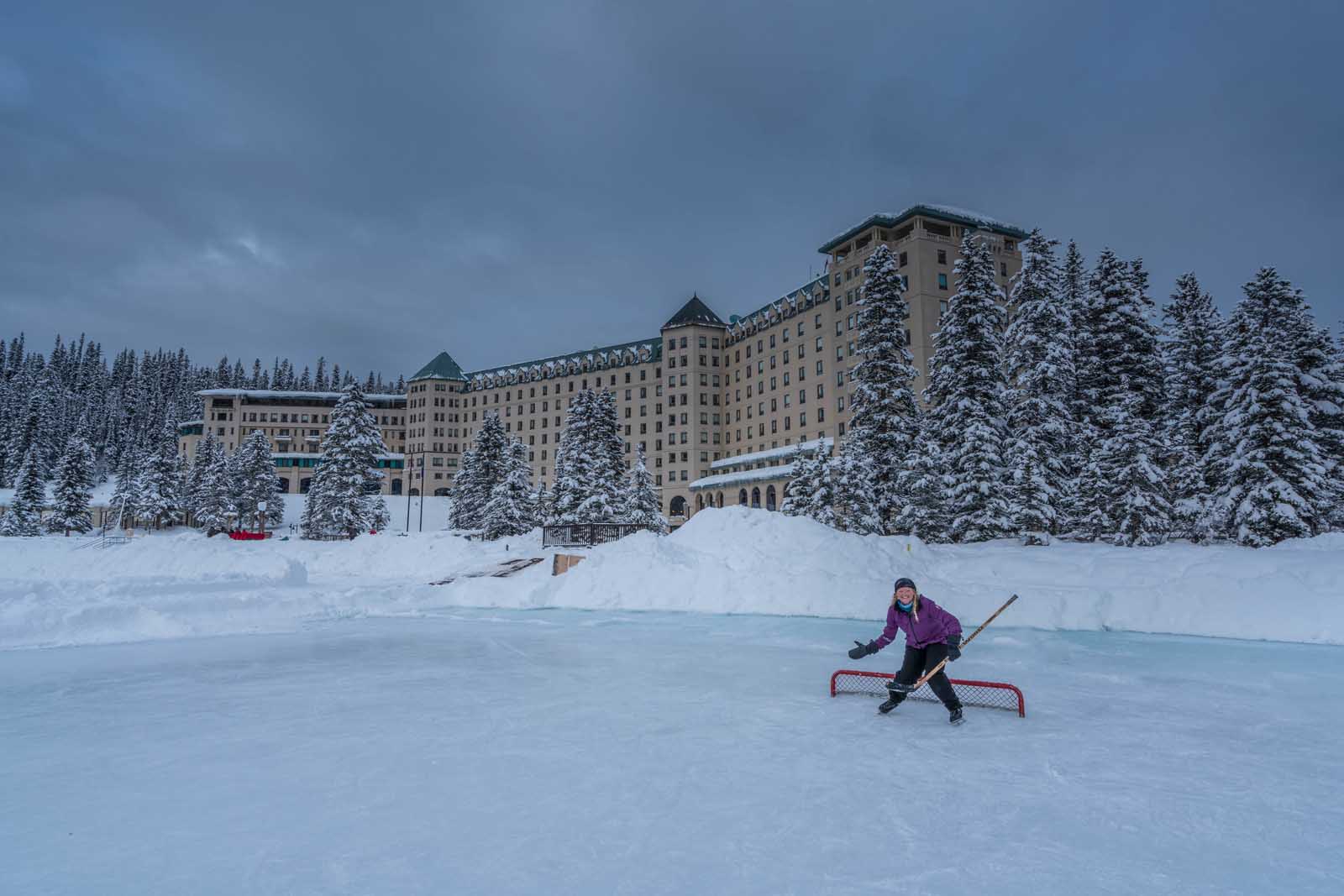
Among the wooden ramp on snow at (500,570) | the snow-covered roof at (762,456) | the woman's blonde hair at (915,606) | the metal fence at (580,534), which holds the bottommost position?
the wooden ramp on snow at (500,570)

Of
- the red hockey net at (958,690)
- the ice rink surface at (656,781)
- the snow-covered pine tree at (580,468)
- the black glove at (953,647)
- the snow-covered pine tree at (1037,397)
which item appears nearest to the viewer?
the ice rink surface at (656,781)

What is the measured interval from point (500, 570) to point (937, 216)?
53.7 m

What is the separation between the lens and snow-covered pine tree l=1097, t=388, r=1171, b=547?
917 inches

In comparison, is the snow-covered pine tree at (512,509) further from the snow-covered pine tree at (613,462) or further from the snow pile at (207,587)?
the snow pile at (207,587)

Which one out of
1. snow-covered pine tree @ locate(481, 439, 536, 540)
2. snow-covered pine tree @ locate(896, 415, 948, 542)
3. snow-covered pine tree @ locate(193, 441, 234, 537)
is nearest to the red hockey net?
snow-covered pine tree @ locate(896, 415, 948, 542)

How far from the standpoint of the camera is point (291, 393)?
12506cm

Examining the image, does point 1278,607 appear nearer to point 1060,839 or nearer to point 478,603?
point 1060,839

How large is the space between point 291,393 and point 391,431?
18.0 meters

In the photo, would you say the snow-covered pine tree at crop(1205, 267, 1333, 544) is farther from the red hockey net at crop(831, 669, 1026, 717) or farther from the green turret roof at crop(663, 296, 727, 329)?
the green turret roof at crop(663, 296, 727, 329)

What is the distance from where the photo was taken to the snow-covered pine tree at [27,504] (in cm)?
5684

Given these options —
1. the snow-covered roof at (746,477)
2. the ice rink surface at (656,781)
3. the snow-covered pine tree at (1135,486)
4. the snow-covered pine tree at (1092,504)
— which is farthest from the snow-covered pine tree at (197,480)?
the snow-covered pine tree at (1135,486)

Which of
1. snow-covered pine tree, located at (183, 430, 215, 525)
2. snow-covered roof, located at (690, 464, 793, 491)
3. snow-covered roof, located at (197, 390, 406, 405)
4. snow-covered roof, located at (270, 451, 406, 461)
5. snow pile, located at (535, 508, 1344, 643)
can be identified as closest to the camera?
snow pile, located at (535, 508, 1344, 643)

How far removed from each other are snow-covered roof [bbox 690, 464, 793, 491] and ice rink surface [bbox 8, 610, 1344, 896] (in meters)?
53.0

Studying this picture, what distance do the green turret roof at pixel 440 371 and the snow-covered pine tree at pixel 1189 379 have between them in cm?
10706
